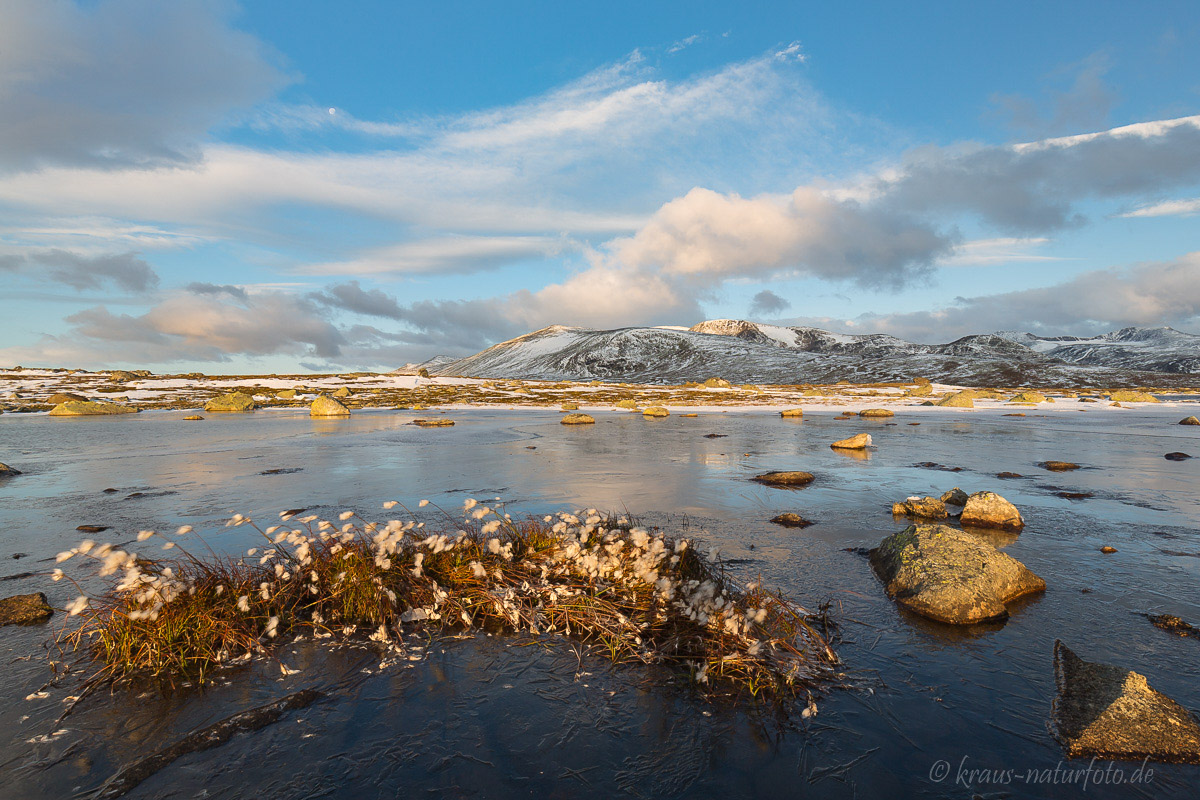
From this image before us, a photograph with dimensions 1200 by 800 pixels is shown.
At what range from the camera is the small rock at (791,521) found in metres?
11.7

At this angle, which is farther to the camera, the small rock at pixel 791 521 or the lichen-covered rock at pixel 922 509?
the lichen-covered rock at pixel 922 509

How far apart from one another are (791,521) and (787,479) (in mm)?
4682

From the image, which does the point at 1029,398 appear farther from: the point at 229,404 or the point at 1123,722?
the point at 229,404

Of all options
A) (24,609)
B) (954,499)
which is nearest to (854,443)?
(954,499)

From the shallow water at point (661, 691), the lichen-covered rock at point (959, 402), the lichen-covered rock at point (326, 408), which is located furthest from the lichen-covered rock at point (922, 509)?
the lichen-covered rock at point (959, 402)

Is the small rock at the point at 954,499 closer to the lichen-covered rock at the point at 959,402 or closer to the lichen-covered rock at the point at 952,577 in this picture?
the lichen-covered rock at the point at 952,577

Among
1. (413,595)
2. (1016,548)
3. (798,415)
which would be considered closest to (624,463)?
(1016,548)

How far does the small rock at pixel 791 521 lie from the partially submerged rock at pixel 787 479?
12.9ft

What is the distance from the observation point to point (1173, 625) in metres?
6.90

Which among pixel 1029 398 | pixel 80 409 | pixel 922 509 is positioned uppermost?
pixel 80 409

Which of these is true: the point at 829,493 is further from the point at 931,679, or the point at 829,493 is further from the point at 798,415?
the point at 798,415

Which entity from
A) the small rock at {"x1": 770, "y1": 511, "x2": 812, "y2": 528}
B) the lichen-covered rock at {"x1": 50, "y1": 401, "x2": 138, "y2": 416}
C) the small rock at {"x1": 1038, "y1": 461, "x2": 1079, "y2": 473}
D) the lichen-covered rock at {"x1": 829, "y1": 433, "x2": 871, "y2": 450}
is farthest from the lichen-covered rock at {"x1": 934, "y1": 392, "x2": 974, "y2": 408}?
the lichen-covered rock at {"x1": 50, "y1": 401, "x2": 138, "y2": 416}

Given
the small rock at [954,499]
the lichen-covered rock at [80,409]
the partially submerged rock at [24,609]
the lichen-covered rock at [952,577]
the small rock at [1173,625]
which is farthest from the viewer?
the lichen-covered rock at [80,409]

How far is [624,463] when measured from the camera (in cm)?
2062
